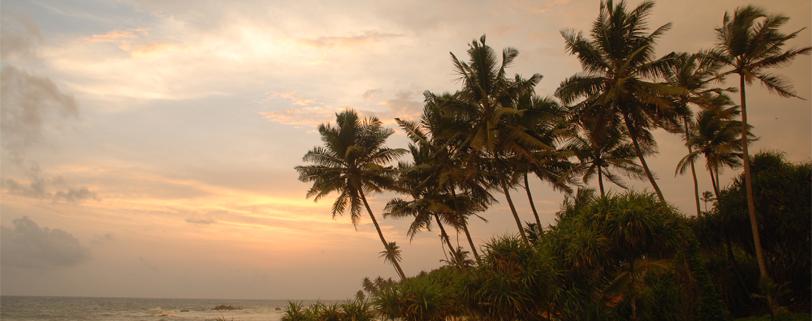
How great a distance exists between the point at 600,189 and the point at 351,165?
12765 millimetres

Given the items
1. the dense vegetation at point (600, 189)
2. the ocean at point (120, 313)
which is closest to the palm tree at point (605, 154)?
the dense vegetation at point (600, 189)

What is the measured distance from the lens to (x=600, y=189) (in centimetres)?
2805

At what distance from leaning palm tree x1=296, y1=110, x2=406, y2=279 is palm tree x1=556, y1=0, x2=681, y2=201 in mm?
10573

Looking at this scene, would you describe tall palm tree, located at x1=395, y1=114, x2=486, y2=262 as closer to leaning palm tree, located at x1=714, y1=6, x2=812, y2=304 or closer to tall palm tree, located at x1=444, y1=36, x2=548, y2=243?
tall palm tree, located at x1=444, y1=36, x2=548, y2=243

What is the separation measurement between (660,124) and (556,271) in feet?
29.3

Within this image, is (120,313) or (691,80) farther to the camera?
(120,313)

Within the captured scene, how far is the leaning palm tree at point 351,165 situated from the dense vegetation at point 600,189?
76 mm

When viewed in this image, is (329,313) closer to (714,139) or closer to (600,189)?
(600,189)

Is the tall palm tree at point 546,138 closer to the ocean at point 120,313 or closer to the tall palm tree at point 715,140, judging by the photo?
the tall palm tree at point 715,140

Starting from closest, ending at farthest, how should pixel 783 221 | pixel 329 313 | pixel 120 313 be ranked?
pixel 329 313 → pixel 783 221 → pixel 120 313

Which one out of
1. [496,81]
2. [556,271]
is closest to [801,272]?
[556,271]

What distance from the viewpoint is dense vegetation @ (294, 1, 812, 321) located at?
18453mm

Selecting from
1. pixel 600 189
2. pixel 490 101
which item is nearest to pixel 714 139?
pixel 600 189

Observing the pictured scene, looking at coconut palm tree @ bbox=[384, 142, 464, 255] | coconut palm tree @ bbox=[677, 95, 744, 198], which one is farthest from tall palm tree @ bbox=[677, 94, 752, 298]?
coconut palm tree @ bbox=[384, 142, 464, 255]
